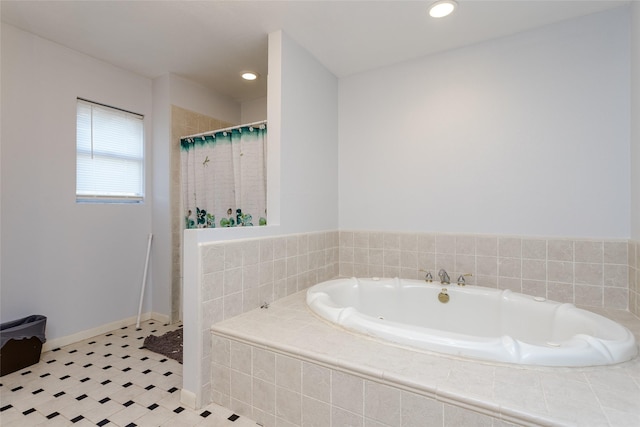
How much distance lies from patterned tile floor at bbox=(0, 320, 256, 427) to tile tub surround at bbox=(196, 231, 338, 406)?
0.76 ft

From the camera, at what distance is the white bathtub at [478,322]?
48.6 inches

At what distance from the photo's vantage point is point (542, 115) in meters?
2.11

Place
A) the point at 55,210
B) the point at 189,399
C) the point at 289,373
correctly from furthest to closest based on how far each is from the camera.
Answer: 1. the point at 55,210
2. the point at 189,399
3. the point at 289,373

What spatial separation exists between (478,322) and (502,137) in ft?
4.45

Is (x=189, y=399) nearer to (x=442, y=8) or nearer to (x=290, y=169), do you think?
(x=290, y=169)

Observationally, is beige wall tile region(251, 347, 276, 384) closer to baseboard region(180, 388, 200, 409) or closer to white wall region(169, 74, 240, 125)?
baseboard region(180, 388, 200, 409)

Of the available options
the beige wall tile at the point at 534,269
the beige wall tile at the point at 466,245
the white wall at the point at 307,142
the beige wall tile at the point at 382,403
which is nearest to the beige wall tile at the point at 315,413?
the beige wall tile at the point at 382,403

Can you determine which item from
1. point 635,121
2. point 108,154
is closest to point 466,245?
point 635,121

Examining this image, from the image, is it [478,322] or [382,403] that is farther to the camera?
[478,322]

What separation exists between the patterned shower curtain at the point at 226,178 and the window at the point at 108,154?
488mm

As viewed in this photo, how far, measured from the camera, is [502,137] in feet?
7.34

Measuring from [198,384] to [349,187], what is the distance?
1966 mm

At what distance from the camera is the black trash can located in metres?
1.97

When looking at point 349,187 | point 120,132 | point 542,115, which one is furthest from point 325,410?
point 120,132
